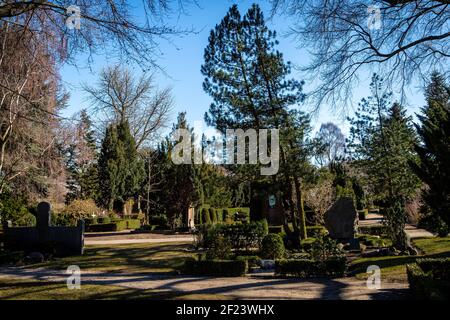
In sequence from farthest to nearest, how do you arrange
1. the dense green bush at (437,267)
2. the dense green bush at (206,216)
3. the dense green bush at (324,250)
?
1. the dense green bush at (206,216)
2. the dense green bush at (324,250)
3. the dense green bush at (437,267)

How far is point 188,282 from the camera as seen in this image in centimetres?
1079

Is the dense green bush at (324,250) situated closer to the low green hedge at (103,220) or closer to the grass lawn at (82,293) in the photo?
the grass lawn at (82,293)

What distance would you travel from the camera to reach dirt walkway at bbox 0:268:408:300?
8586 mm

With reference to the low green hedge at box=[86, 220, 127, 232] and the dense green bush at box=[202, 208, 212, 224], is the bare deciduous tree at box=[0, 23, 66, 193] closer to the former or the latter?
the low green hedge at box=[86, 220, 127, 232]

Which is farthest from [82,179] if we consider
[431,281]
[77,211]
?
[431,281]

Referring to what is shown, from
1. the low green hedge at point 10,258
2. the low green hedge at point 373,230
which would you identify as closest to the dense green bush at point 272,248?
the low green hedge at point 10,258

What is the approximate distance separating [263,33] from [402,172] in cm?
1038

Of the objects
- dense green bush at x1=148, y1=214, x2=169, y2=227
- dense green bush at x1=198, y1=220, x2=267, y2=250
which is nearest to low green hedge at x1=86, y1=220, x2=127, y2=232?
dense green bush at x1=148, y1=214, x2=169, y2=227

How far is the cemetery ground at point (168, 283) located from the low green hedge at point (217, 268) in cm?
36

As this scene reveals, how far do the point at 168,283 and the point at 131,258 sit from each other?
6.80 metres

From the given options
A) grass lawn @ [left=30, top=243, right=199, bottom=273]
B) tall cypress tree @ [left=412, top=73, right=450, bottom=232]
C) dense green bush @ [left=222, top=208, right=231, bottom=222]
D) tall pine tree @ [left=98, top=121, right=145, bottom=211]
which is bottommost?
grass lawn @ [left=30, top=243, right=199, bottom=273]

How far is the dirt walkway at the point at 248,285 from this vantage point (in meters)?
8.59

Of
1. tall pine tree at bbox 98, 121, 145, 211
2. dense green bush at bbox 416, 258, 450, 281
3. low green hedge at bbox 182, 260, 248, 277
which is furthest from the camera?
tall pine tree at bbox 98, 121, 145, 211

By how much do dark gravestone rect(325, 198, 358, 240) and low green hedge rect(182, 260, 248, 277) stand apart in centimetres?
920
